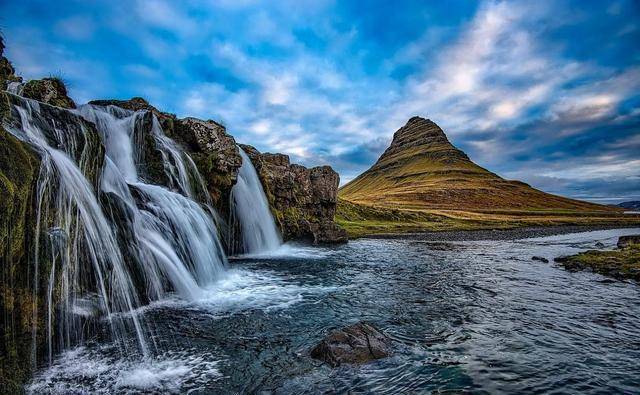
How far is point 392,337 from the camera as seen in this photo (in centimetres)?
1223

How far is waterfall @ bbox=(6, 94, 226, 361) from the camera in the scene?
1056 cm

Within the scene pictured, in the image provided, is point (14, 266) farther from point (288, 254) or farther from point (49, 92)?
point (288, 254)

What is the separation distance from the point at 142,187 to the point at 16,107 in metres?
7.31

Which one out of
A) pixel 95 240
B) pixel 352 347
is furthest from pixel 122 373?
pixel 352 347

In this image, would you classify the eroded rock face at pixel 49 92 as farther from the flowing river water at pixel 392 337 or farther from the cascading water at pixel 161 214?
the flowing river water at pixel 392 337

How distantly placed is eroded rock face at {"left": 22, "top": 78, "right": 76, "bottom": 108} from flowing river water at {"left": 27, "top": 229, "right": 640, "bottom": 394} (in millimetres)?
16708

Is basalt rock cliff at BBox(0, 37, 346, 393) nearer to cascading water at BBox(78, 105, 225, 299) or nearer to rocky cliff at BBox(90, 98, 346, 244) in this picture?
rocky cliff at BBox(90, 98, 346, 244)

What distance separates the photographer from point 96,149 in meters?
15.2

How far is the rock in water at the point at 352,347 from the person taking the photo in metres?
10.2

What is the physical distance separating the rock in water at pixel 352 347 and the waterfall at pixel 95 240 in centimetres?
562

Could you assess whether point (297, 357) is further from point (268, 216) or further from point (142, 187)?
point (268, 216)

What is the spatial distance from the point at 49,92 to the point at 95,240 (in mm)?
17169

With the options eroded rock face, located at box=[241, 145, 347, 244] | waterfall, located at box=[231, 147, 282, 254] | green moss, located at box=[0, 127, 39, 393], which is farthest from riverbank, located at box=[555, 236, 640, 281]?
green moss, located at box=[0, 127, 39, 393]

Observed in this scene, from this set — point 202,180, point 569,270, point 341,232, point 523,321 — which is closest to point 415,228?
point 341,232
